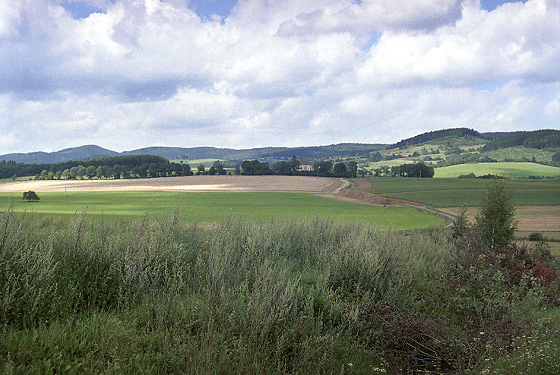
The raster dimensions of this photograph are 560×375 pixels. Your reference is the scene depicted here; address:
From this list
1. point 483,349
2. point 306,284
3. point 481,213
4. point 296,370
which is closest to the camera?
point 296,370

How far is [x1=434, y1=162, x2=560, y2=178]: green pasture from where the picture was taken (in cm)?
9689

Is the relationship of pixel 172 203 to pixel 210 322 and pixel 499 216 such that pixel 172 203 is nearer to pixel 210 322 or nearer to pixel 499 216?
pixel 499 216

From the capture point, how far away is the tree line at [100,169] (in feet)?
126

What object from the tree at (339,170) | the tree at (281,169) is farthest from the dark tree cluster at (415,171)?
the tree at (281,169)

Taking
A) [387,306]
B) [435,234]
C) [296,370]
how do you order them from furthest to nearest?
[435,234] < [387,306] < [296,370]

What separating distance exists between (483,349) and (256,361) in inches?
172

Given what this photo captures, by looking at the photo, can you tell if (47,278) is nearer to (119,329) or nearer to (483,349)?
(119,329)

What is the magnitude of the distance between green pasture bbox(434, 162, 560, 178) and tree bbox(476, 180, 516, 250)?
83958mm

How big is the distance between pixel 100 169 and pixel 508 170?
108352mm

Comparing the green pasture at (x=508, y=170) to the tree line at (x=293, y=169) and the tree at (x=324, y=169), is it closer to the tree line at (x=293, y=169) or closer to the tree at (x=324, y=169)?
the tree line at (x=293, y=169)

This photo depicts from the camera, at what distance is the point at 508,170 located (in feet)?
337

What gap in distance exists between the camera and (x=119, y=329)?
193 inches

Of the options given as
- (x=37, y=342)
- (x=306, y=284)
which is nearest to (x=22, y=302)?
(x=37, y=342)

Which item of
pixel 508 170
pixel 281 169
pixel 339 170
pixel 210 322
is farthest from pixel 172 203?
pixel 508 170
